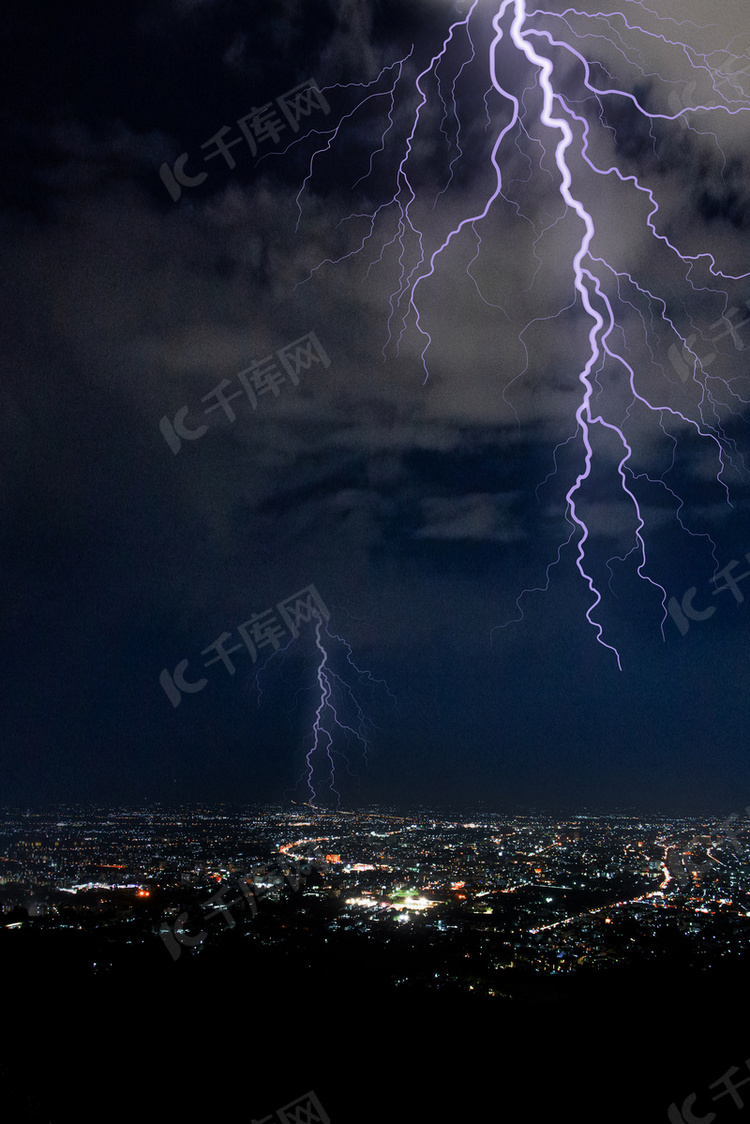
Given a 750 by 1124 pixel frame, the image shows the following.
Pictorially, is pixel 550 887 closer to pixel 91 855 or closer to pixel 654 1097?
pixel 654 1097

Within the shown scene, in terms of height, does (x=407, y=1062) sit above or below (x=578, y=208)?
below

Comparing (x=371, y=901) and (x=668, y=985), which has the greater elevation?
(x=668, y=985)

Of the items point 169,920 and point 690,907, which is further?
point 690,907

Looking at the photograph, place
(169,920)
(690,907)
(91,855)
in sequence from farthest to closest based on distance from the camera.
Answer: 1. (91,855)
2. (690,907)
3. (169,920)

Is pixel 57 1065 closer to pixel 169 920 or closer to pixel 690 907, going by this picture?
pixel 169 920

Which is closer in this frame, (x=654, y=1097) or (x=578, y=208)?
(x=654, y=1097)

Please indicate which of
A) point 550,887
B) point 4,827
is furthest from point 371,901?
point 4,827

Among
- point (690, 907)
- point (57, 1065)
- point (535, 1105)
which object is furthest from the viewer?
point (690, 907)

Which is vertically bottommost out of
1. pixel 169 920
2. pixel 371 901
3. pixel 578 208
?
pixel 371 901

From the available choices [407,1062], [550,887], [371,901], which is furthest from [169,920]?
[550,887]
